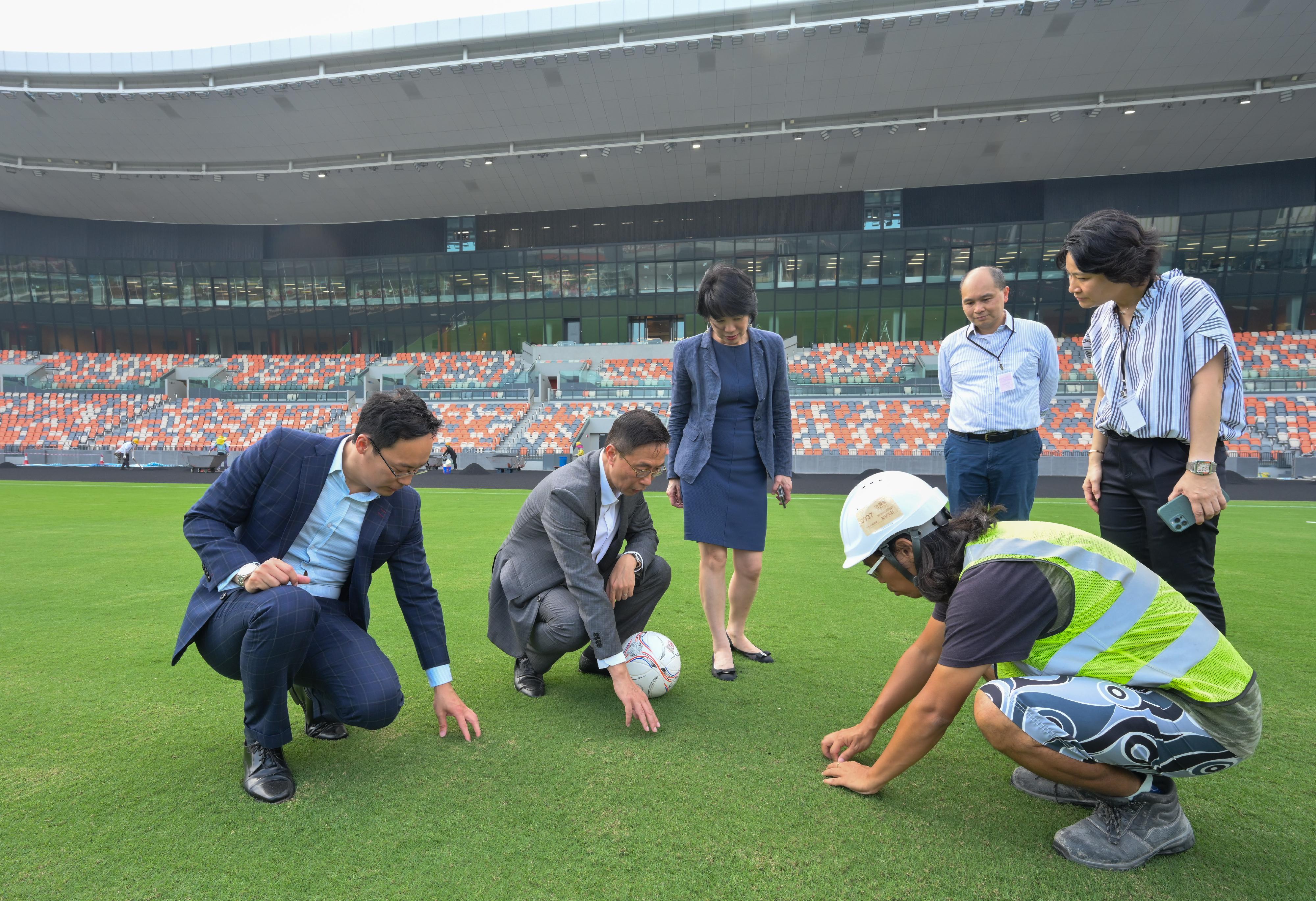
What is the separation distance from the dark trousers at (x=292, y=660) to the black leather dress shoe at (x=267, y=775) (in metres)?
0.03

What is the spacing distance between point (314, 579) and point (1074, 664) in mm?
2283

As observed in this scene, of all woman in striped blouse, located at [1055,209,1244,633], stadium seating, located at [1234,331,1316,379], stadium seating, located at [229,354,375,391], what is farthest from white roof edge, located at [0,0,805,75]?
woman in striped blouse, located at [1055,209,1244,633]

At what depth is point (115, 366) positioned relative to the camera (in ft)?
115

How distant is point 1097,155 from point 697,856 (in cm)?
3339

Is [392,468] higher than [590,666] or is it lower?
higher

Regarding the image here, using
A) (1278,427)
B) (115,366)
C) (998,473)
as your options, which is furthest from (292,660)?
(115,366)

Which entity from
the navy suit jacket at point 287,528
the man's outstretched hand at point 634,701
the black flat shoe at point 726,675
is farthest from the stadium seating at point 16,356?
the man's outstretched hand at point 634,701

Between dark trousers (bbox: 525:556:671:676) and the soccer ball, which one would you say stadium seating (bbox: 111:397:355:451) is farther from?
the soccer ball

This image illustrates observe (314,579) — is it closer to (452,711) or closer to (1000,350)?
(452,711)

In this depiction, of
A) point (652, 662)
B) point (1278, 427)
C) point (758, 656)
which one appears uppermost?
point (652, 662)

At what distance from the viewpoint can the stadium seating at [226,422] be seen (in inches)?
1075

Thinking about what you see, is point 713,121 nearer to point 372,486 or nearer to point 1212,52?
point 1212,52

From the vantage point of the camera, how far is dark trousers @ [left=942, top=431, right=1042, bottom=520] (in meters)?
3.22

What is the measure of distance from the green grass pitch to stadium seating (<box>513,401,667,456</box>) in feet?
65.6
